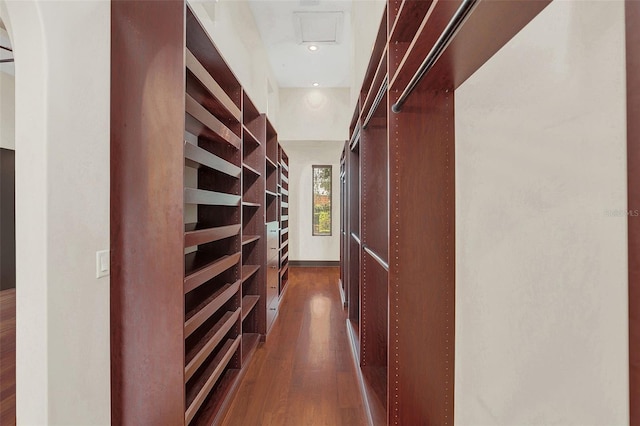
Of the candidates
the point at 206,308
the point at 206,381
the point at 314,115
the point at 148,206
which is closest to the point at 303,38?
the point at 314,115

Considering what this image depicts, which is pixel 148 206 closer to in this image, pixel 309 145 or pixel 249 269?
pixel 249 269

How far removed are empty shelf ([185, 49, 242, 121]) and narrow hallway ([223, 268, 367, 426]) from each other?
195 cm

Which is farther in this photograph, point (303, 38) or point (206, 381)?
point (303, 38)

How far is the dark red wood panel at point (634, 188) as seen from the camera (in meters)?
0.49

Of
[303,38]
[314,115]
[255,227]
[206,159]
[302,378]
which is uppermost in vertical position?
[303,38]

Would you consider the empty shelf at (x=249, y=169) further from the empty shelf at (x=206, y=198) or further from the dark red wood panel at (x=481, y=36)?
the dark red wood panel at (x=481, y=36)

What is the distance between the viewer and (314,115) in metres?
6.29

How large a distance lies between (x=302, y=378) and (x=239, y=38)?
323 cm

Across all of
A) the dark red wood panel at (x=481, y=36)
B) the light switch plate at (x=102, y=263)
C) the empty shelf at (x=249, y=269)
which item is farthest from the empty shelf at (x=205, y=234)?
the dark red wood panel at (x=481, y=36)

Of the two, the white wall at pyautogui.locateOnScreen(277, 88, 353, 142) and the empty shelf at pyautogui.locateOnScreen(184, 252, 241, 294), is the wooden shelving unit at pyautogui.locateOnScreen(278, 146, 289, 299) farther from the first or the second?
the empty shelf at pyautogui.locateOnScreen(184, 252, 241, 294)

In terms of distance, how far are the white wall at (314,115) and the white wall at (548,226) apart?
5.20 m

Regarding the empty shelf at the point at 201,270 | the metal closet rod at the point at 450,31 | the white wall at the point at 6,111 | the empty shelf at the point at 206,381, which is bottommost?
the empty shelf at the point at 206,381

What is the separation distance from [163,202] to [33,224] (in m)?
0.43

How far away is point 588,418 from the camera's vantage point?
0.68 metres
